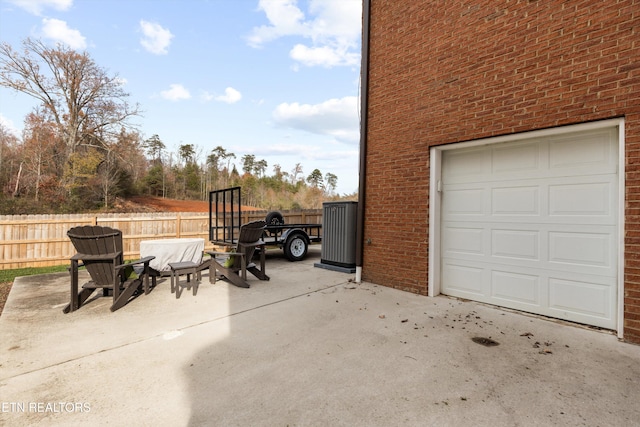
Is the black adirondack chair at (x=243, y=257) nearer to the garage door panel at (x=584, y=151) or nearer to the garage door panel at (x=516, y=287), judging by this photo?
the garage door panel at (x=516, y=287)

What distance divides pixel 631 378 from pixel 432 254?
2.46 m

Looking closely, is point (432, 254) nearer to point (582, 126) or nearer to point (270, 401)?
point (582, 126)

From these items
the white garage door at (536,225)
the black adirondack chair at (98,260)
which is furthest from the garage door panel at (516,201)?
the black adirondack chair at (98,260)

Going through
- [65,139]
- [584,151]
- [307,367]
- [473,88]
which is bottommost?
[307,367]

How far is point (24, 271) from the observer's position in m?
7.13

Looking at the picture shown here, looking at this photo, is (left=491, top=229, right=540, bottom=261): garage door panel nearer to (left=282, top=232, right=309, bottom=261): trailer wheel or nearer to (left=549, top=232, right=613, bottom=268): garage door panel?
(left=549, top=232, right=613, bottom=268): garage door panel

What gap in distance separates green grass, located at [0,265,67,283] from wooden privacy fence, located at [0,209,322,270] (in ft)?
1.24

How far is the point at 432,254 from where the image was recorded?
180 inches

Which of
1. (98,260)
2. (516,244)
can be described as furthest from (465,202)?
(98,260)

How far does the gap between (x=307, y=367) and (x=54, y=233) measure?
8983mm

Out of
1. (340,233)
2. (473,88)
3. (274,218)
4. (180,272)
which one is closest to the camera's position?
(473,88)

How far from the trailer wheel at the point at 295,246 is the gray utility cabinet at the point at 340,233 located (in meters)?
1.45

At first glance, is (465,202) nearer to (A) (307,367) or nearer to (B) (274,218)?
(A) (307,367)

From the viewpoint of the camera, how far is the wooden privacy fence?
298 inches
